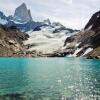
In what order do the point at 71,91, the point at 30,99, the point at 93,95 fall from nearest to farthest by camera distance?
the point at 30,99 → the point at 93,95 → the point at 71,91

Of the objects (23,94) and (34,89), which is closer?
(23,94)

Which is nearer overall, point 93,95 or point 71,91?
point 93,95

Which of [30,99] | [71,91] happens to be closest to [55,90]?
[71,91]

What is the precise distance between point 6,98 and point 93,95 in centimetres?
1548

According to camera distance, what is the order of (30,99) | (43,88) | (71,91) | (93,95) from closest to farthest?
(30,99) → (93,95) → (71,91) → (43,88)

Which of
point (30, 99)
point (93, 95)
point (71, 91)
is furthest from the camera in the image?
point (71, 91)

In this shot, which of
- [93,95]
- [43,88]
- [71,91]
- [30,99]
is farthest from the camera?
[43,88]

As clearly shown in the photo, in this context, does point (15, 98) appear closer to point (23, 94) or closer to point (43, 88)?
point (23, 94)

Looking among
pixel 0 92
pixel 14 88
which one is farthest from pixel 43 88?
pixel 0 92

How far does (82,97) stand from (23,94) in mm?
10609

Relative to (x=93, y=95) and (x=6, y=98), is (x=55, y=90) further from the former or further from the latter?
(x=6, y=98)

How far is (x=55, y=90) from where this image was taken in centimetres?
5669

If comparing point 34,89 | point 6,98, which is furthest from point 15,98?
point 34,89

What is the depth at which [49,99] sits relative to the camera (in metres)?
47.2
